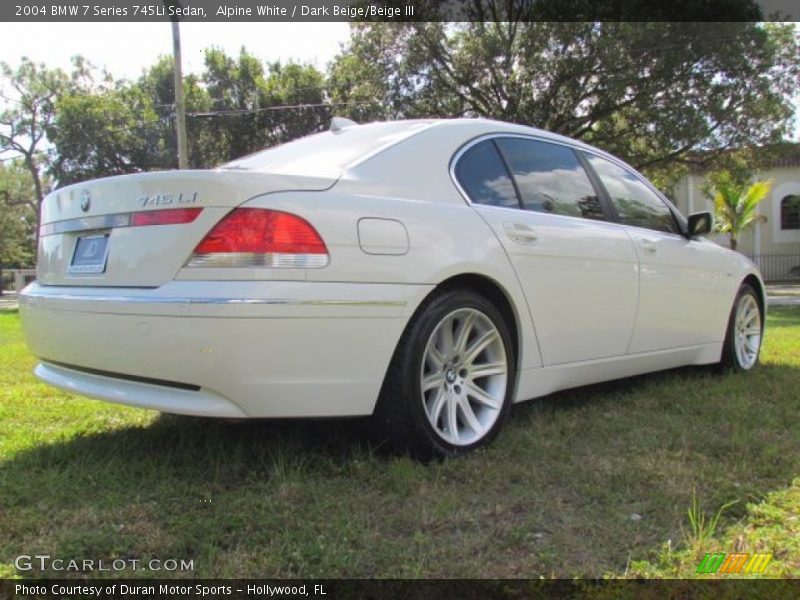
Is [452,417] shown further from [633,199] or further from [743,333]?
[743,333]

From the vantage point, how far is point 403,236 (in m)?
2.93

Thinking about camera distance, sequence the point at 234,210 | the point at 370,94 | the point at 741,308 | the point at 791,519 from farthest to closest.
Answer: the point at 370,94, the point at 741,308, the point at 234,210, the point at 791,519

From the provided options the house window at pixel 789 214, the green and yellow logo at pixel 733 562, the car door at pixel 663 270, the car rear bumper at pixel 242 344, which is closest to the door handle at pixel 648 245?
the car door at pixel 663 270

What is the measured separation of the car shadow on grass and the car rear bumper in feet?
1.09

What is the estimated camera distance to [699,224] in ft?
15.9

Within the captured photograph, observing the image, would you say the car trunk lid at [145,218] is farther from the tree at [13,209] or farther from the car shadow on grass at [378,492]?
the tree at [13,209]

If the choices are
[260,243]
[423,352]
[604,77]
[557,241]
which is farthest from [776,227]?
[260,243]

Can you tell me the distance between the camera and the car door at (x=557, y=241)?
3.47m

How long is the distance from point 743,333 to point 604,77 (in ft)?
37.2

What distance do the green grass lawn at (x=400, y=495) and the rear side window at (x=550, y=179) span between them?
1.16 m

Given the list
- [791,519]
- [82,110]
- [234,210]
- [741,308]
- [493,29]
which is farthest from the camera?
[82,110]

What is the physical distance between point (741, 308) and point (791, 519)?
10.4 feet

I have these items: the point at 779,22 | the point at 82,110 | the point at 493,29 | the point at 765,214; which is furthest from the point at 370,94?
the point at 765,214

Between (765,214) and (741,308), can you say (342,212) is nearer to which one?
(741,308)
